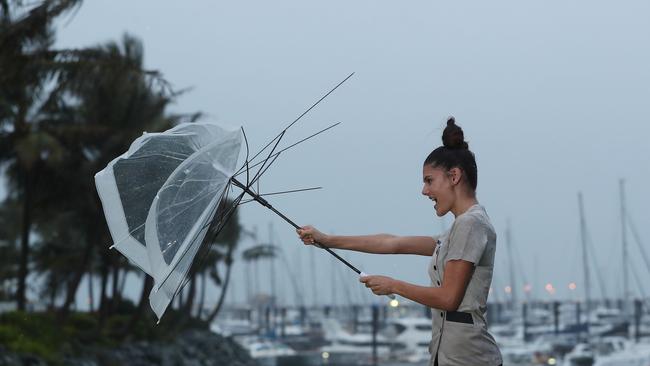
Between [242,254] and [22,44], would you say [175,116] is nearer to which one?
[22,44]

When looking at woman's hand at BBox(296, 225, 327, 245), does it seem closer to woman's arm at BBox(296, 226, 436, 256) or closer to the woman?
woman's arm at BBox(296, 226, 436, 256)

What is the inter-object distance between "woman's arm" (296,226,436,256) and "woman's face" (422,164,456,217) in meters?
0.30

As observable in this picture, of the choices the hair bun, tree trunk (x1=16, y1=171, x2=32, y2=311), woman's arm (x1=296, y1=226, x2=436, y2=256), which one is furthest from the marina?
the hair bun

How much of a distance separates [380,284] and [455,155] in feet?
1.63

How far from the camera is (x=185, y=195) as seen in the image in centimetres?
418

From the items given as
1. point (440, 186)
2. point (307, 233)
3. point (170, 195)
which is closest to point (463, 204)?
point (440, 186)

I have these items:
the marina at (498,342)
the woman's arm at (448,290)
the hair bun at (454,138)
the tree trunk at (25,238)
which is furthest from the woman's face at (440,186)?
the marina at (498,342)

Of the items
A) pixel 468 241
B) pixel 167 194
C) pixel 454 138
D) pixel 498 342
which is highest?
pixel 454 138

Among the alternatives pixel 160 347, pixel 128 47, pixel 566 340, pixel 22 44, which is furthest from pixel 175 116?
pixel 566 340

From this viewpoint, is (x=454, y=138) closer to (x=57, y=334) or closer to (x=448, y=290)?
(x=448, y=290)

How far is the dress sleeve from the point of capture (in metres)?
3.64

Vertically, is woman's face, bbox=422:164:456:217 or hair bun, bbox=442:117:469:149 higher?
hair bun, bbox=442:117:469:149

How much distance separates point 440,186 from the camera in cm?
382

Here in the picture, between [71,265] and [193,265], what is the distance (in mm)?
46269
